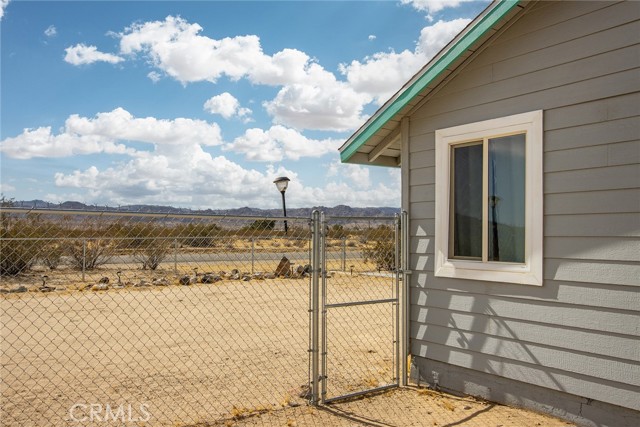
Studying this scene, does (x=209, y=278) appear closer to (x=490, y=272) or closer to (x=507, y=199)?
(x=490, y=272)

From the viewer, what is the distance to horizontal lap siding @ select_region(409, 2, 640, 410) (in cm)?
406

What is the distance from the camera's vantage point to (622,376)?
407 centimetres

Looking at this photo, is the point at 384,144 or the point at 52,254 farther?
the point at 52,254

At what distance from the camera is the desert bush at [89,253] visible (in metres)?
15.8

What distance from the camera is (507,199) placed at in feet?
16.3

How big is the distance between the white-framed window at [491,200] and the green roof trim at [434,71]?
576 millimetres

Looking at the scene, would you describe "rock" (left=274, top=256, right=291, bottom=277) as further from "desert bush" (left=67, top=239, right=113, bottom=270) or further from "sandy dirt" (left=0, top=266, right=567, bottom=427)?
"desert bush" (left=67, top=239, right=113, bottom=270)

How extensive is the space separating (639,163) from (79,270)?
54.3ft

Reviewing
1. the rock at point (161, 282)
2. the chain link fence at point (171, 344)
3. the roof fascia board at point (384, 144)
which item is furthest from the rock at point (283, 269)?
the roof fascia board at point (384, 144)

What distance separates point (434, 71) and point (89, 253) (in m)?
14.8

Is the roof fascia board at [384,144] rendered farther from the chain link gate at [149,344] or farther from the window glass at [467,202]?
the chain link gate at [149,344]

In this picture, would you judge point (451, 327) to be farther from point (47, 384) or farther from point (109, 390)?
point (47, 384)

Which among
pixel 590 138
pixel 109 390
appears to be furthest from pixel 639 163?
pixel 109 390

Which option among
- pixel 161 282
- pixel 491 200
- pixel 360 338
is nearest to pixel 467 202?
pixel 491 200
